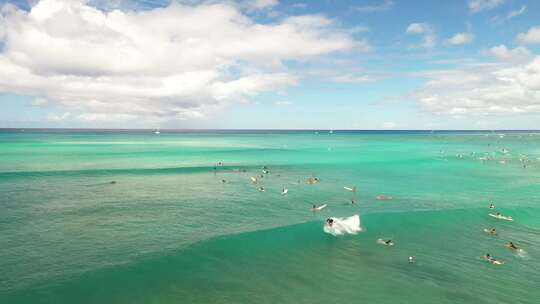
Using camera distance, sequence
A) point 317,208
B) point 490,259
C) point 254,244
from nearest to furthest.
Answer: point 490,259
point 254,244
point 317,208

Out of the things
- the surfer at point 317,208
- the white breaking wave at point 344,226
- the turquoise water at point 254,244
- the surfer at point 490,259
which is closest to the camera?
the turquoise water at point 254,244

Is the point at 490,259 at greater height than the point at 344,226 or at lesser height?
lesser

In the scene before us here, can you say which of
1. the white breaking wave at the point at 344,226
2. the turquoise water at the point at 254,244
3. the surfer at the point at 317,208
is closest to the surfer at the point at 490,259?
the turquoise water at the point at 254,244

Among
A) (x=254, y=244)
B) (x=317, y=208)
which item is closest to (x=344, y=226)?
(x=317, y=208)

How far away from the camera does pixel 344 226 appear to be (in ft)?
127

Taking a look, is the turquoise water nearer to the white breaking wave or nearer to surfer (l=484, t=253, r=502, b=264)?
surfer (l=484, t=253, r=502, b=264)

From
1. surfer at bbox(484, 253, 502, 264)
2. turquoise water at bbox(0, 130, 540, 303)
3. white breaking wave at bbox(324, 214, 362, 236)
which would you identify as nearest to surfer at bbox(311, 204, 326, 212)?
turquoise water at bbox(0, 130, 540, 303)

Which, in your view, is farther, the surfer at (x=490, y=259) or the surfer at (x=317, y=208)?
the surfer at (x=317, y=208)

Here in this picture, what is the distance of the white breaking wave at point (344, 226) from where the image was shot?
37000 millimetres

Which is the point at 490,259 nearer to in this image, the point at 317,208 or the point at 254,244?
the point at 317,208

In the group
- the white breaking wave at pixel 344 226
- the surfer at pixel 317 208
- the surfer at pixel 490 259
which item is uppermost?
the surfer at pixel 317 208

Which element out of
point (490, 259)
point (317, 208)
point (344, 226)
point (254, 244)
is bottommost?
point (490, 259)

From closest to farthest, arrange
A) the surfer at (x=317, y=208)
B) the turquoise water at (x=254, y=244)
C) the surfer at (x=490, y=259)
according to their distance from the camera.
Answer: the turquoise water at (x=254, y=244)
the surfer at (x=490, y=259)
the surfer at (x=317, y=208)

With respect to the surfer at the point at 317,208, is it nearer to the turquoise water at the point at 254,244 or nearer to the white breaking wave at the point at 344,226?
the turquoise water at the point at 254,244
